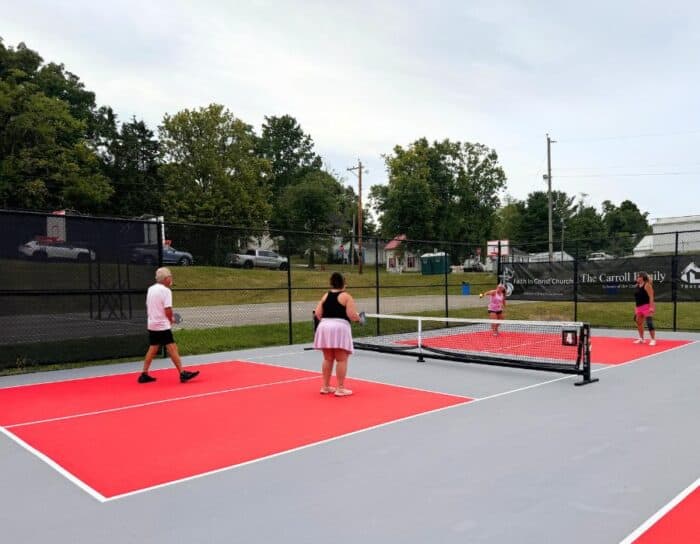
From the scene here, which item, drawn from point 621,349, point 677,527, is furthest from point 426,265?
point 677,527

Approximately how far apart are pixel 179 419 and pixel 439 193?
144 ft

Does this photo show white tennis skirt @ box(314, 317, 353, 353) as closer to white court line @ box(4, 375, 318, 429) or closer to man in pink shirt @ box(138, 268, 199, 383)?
white court line @ box(4, 375, 318, 429)

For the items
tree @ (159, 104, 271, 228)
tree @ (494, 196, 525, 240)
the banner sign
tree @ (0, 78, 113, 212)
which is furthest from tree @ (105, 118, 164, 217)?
tree @ (494, 196, 525, 240)

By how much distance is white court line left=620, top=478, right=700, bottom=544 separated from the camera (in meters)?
3.23

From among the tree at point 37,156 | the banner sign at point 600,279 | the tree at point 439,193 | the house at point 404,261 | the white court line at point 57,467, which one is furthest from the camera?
the tree at point 439,193

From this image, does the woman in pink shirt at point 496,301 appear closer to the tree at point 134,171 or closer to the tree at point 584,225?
the tree at point 134,171

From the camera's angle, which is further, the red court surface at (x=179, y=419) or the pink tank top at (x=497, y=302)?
the pink tank top at (x=497, y=302)

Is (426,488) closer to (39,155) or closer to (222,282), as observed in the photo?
(222,282)

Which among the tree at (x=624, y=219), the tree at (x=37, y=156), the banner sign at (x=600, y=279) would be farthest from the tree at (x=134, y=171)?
the tree at (x=624, y=219)

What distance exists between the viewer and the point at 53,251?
9.80 metres

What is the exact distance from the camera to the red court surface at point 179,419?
470cm

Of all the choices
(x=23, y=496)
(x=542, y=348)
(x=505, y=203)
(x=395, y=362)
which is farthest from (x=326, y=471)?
(x=505, y=203)

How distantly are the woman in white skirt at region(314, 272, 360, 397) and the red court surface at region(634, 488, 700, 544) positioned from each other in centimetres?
417

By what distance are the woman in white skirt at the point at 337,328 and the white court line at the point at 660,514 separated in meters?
4.03
